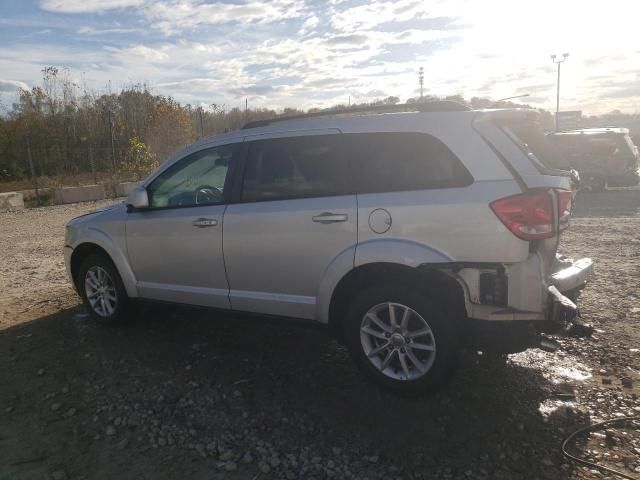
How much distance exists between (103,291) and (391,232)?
318 centimetres

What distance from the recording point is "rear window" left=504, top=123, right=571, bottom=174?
135 inches

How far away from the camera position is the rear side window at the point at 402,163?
3.38m

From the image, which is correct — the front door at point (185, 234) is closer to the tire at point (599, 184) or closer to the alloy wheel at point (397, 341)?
the alloy wheel at point (397, 341)

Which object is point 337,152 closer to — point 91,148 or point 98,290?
point 98,290

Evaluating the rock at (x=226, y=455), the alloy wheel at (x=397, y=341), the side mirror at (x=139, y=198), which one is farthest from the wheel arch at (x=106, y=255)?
the alloy wheel at (x=397, y=341)

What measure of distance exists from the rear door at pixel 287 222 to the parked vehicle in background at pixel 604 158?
13494mm

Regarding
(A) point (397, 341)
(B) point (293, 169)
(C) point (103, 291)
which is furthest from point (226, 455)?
(C) point (103, 291)

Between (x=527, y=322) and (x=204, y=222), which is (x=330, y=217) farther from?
(x=527, y=322)

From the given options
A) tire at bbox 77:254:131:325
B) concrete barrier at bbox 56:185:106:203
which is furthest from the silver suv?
concrete barrier at bbox 56:185:106:203

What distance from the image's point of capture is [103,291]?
511cm

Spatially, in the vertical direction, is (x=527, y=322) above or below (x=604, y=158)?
below

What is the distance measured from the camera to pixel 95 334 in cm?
497

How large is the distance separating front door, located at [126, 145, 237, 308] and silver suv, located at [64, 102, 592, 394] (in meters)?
0.02

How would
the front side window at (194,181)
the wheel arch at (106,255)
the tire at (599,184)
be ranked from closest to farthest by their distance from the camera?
the front side window at (194,181), the wheel arch at (106,255), the tire at (599,184)
